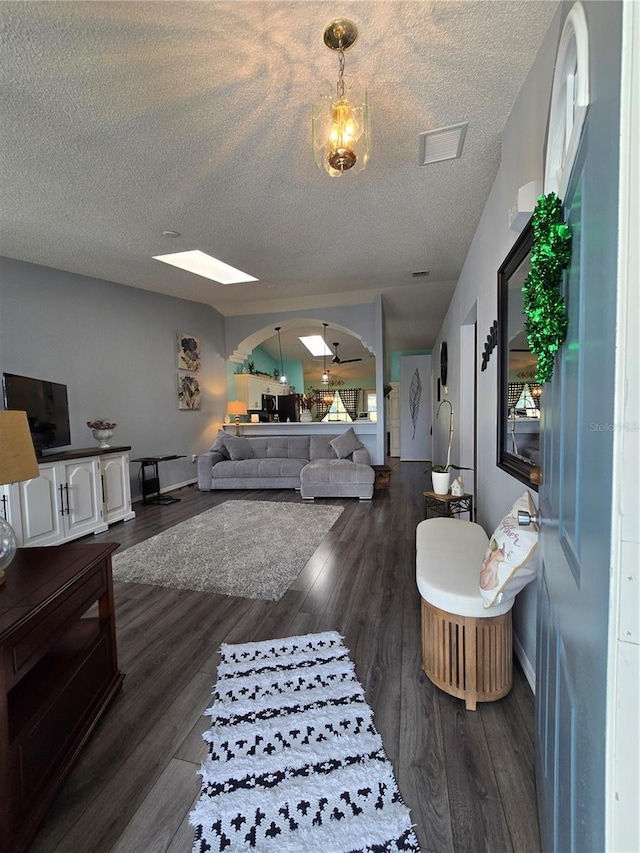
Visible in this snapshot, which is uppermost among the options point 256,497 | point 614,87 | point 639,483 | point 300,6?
point 300,6

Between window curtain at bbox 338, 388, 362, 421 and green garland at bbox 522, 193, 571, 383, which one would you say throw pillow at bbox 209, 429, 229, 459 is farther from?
window curtain at bbox 338, 388, 362, 421

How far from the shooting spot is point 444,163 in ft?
7.67

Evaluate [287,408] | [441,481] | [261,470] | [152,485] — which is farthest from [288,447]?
[441,481]

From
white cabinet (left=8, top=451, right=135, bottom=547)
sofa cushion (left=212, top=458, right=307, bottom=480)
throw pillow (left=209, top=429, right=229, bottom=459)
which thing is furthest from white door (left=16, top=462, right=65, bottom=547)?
throw pillow (left=209, top=429, right=229, bottom=459)

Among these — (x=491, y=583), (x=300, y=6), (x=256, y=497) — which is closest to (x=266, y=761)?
(x=491, y=583)

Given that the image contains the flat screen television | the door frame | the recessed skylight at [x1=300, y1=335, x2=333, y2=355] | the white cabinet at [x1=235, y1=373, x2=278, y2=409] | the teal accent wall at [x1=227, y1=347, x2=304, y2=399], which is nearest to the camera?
the door frame

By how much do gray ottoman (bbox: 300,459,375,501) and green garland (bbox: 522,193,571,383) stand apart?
4179mm

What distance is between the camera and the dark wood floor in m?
1.05

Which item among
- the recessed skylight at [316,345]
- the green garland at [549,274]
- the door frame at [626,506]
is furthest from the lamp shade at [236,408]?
the door frame at [626,506]

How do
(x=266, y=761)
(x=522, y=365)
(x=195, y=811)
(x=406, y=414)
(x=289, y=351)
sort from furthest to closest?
1. (x=289, y=351)
2. (x=406, y=414)
3. (x=522, y=365)
4. (x=266, y=761)
5. (x=195, y=811)

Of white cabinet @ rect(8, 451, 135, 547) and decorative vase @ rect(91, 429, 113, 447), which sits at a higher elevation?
decorative vase @ rect(91, 429, 113, 447)

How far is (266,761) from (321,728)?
0.23 meters

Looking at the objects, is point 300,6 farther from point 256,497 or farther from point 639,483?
point 256,497

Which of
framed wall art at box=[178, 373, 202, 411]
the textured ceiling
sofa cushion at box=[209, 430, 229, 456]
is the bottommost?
sofa cushion at box=[209, 430, 229, 456]
